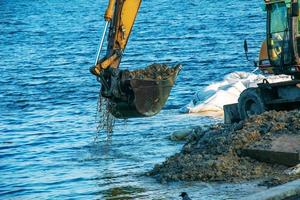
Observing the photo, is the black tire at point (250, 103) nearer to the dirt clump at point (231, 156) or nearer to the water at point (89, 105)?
the water at point (89, 105)

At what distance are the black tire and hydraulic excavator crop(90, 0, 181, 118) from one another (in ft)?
15.2

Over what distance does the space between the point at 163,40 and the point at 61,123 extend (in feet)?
88.0

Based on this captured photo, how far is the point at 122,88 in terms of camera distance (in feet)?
44.7

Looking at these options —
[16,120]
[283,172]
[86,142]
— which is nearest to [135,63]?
[16,120]

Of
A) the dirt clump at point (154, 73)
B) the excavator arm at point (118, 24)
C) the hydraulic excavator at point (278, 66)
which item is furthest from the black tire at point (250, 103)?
the dirt clump at point (154, 73)

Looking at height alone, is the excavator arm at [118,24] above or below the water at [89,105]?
above

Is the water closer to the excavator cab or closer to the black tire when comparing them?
the black tire

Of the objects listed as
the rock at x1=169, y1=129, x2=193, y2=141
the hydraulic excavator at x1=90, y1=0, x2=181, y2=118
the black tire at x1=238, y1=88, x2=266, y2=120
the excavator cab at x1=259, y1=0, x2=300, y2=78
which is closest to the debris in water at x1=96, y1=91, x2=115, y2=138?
the hydraulic excavator at x1=90, y1=0, x2=181, y2=118

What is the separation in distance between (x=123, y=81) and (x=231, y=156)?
8.10 feet

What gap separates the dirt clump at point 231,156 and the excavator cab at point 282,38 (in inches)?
99.7

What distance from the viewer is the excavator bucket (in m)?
13.4

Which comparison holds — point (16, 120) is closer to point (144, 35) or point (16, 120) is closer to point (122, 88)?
point (122, 88)

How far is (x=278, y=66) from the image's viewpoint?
1875 cm

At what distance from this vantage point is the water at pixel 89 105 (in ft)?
52.5
